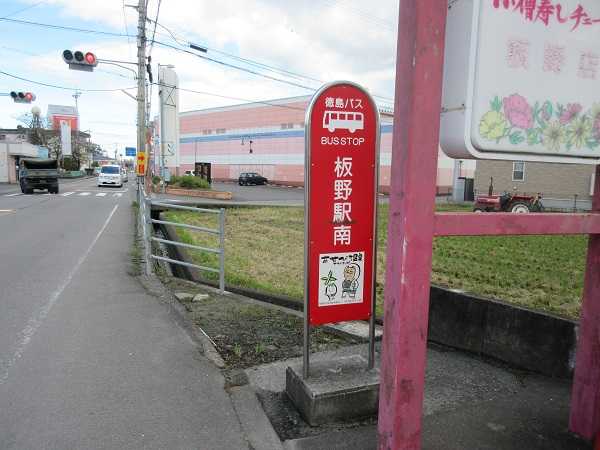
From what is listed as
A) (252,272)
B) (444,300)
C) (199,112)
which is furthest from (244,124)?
(444,300)

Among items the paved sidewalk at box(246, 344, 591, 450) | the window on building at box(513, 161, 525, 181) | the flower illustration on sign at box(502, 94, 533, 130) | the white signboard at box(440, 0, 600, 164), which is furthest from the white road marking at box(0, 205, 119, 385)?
the window on building at box(513, 161, 525, 181)

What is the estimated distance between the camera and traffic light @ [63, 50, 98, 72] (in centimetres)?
1898

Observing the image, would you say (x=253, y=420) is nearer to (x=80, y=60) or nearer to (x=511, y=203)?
(x=511, y=203)

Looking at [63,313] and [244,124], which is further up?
[244,124]

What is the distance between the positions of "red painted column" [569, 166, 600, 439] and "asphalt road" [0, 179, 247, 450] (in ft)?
7.24

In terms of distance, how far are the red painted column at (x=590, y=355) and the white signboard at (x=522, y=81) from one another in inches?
20.1

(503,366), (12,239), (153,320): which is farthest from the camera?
(12,239)

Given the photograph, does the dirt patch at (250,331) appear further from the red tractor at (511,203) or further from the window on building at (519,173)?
the window on building at (519,173)

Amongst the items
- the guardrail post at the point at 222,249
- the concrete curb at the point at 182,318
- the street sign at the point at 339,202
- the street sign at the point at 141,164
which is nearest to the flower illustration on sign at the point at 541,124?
the street sign at the point at 339,202

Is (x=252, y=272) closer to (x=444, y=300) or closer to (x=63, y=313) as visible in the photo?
(x=63, y=313)

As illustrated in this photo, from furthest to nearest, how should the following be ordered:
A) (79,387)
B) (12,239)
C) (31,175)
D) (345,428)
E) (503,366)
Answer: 1. (31,175)
2. (12,239)
3. (503,366)
4. (79,387)
5. (345,428)

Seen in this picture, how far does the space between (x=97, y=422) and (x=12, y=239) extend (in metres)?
10.1

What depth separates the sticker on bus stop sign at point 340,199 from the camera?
10.8ft

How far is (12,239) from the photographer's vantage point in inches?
454
